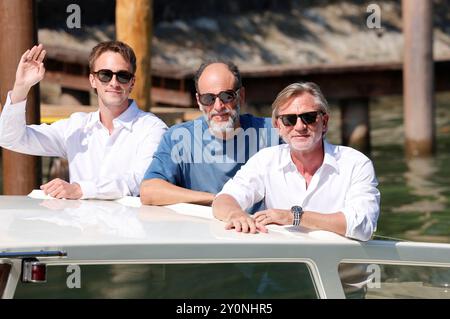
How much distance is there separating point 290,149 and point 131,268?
3.47 ft

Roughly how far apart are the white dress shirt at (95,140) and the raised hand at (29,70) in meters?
0.06

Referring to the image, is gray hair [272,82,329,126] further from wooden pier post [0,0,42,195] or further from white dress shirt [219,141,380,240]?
wooden pier post [0,0,42,195]

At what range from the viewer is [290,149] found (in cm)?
402

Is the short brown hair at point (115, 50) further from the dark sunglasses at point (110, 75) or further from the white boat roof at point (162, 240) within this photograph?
the white boat roof at point (162, 240)

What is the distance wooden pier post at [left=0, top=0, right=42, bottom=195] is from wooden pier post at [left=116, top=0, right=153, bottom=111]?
3.57 m

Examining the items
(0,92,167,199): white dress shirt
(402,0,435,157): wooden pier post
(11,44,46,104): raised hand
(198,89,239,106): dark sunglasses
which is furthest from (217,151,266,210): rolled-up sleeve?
(402,0,435,157): wooden pier post

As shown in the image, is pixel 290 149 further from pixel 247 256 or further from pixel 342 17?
pixel 342 17

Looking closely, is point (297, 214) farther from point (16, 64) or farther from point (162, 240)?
point (16, 64)

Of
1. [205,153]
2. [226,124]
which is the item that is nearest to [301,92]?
[226,124]

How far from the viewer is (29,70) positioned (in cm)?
471

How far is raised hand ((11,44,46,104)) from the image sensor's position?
4660 millimetres

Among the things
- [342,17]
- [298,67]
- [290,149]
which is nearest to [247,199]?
[290,149]

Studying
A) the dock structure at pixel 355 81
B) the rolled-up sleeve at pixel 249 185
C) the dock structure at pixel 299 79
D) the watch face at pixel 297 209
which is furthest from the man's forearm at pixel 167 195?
the dock structure at pixel 299 79

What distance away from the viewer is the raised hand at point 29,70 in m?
4.66
